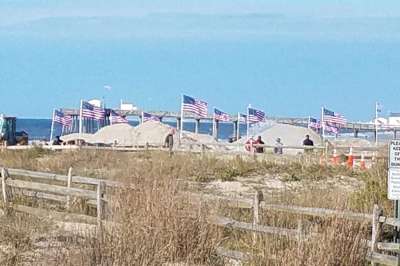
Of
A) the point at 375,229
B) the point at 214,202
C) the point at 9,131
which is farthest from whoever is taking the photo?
the point at 9,131

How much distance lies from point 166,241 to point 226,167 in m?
21.7

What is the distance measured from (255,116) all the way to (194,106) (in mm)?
5676

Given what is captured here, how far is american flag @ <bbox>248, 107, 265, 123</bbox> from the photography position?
72.4 meters

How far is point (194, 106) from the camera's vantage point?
228 feet

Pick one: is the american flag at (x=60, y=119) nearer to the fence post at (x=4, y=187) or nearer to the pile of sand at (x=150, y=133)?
the pile of sand at (x=150, y=133)

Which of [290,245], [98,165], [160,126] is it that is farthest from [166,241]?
[160,126]

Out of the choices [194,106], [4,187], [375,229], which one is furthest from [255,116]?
[375,229]

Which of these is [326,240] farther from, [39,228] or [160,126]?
[160,126]

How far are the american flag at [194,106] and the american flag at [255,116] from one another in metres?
3.92

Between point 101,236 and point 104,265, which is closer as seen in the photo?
point 104,265

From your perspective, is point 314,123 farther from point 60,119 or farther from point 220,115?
point 60,119

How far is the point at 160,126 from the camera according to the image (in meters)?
64.4

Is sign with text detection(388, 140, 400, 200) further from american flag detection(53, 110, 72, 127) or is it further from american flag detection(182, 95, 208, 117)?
american flag detection(53, 110, 72, 127)

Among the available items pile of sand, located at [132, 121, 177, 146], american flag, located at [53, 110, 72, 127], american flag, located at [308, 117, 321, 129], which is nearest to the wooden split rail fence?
pile of sand, located at [132, 121, 177, 146]
